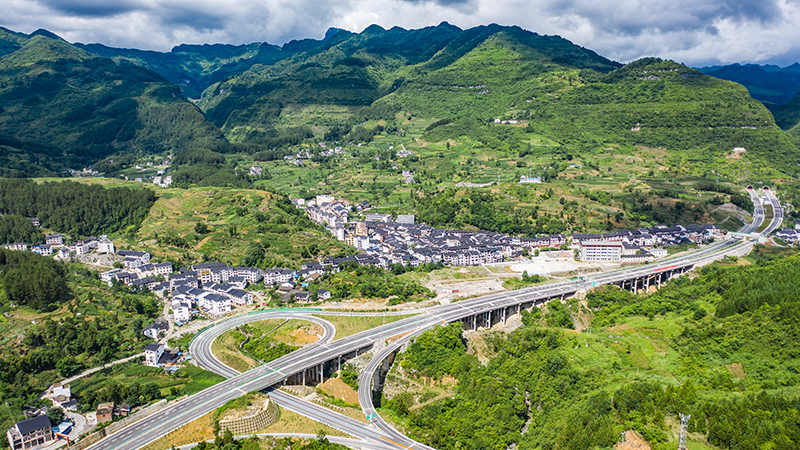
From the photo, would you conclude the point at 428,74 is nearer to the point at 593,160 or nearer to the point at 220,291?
the point at 593,160

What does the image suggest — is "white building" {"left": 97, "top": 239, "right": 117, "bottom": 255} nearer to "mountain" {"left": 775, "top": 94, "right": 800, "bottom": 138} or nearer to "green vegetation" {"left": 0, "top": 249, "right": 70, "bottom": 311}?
"green vegetation" {"left": 0, "top": 249, "right": 70, "bottom": 311}

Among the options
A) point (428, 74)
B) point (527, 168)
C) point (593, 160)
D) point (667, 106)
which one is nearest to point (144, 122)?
point (428, 74)

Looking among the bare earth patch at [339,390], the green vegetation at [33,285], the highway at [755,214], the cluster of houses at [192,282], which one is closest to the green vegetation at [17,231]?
the cluster of houses at [192,282]

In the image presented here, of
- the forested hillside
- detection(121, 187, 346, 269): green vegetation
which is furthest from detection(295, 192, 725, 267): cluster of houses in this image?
the forested hillside

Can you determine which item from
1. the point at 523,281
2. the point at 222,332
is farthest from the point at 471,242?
the point at 222,332

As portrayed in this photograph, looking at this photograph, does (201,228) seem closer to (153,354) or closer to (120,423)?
(153,354)

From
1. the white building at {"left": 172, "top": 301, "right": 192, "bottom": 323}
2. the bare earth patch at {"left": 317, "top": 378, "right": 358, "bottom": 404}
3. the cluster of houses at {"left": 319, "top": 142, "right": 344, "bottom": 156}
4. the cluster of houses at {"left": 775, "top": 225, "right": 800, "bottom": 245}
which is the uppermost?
the cluster of houses at {"left": 319, "top": 142, "right": 344, "bottom": 156}
